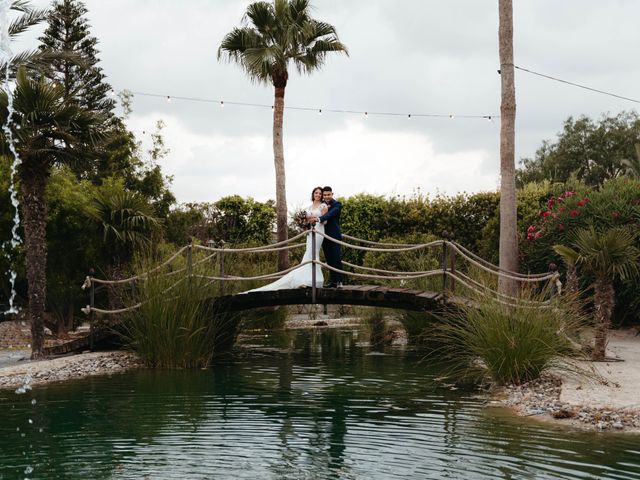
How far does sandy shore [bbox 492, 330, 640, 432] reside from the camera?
9242 mm

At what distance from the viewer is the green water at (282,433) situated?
739 centimetres

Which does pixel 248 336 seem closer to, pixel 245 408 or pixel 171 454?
pixel 245 408

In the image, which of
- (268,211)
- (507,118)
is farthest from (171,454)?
(268,211)

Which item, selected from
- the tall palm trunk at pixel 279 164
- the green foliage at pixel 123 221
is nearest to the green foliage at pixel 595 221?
the tall palm trunk at pixel 279 164

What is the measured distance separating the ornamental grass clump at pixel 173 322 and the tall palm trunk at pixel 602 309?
6.15 m

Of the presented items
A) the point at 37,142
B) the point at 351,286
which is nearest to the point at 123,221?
the point at 37,142

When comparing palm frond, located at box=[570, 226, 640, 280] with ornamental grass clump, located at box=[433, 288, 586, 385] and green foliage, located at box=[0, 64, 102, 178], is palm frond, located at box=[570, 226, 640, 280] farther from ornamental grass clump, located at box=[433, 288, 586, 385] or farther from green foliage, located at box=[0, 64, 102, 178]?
green foliage, located at box=[0, 64, 102, 178]

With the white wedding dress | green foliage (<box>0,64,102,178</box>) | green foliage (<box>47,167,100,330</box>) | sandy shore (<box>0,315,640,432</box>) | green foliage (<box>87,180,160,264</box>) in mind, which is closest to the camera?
sandy shore (<box>0,315,640,432</box>)

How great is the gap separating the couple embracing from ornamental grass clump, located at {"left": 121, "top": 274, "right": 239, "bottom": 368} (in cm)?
133

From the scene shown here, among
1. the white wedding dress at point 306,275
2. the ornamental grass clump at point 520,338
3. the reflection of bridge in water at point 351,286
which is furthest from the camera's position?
the white wedding dress at point 306,275

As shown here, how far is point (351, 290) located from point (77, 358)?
16.3 ft

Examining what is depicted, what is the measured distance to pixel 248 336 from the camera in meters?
19.8

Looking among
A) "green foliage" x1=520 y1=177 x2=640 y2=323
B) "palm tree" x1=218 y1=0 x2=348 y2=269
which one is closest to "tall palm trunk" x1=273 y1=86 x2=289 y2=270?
"palm tree" x1=218 y1=0 x2=348 y2=269

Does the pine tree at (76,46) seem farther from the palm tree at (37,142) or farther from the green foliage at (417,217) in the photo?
the palm tree at (37,142)
